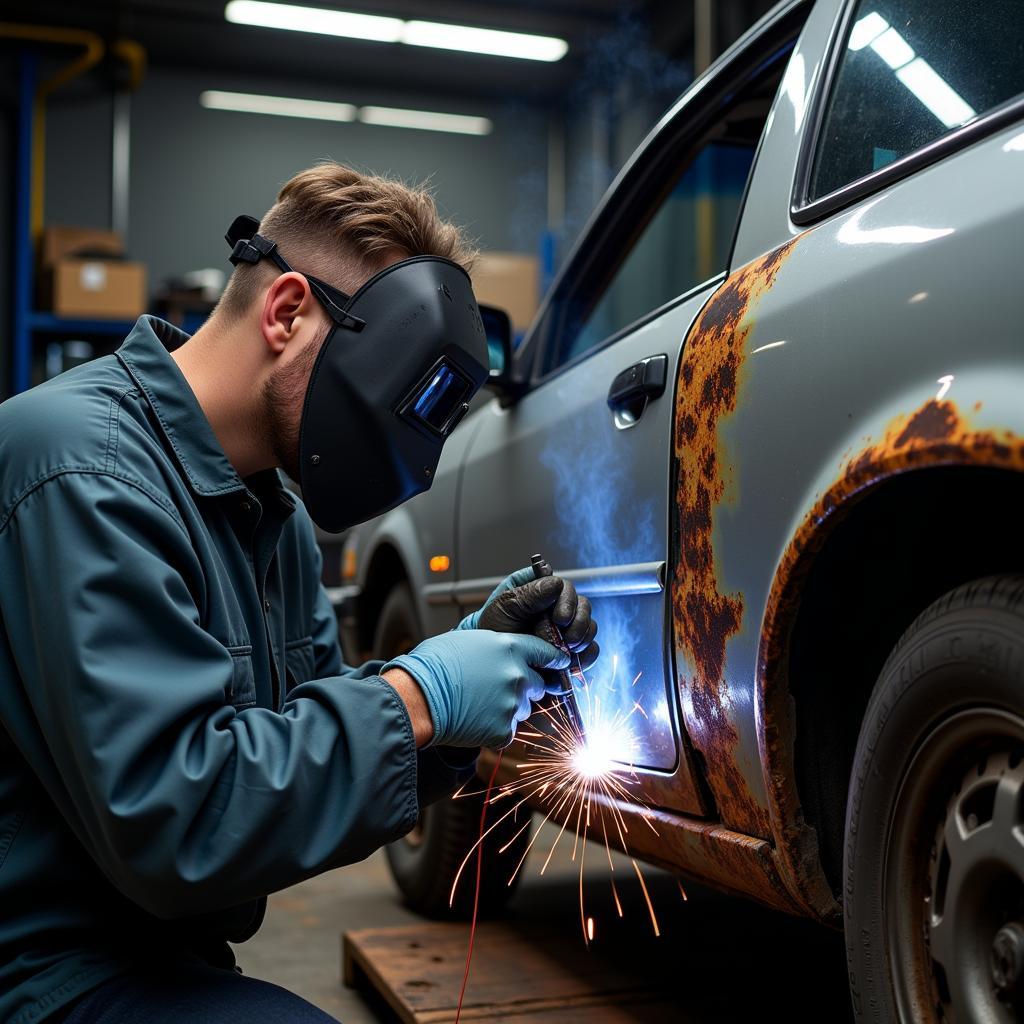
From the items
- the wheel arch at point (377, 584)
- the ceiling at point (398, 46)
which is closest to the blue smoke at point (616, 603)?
the wheel arch at point (377, 584)

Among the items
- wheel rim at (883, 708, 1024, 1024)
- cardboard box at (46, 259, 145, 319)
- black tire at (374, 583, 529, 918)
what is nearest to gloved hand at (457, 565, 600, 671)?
wheel rim at (883, 708, 1024, 1024)

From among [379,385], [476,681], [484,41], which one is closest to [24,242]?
[484,41]

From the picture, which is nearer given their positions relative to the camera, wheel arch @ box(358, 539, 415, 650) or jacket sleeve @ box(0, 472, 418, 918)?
jacket sleeve @ box(0, 472, 418, 918)

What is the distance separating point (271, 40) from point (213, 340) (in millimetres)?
8756

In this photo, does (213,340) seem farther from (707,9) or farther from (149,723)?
(707,9)

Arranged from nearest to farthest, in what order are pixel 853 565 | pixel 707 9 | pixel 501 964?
pixel 853 565 → pixel 501 964 → pixel 707 9

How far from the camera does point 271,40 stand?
31.6 ft

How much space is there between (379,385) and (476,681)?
0.46 metres

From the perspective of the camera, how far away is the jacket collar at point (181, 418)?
1659 millimetres

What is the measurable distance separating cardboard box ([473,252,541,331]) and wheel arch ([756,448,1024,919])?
778 cm

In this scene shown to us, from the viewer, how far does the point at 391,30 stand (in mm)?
9320

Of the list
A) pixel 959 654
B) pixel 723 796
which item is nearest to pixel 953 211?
pixel 959 654

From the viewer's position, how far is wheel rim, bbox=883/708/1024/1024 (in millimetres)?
1245

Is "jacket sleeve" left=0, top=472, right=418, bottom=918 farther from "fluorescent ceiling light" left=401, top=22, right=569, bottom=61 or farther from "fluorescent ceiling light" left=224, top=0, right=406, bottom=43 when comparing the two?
"fluorescent ceiling light" left=401, top=22, right=569, bottom=61
